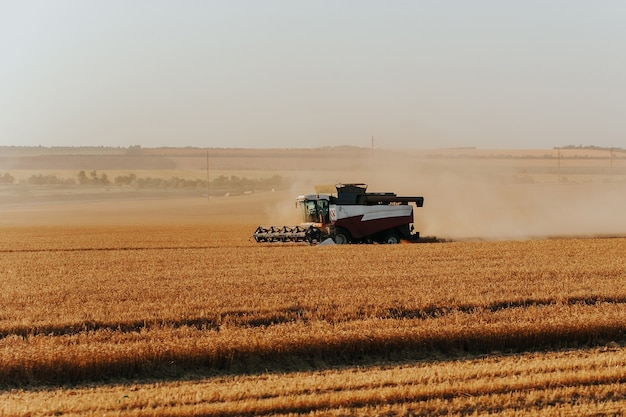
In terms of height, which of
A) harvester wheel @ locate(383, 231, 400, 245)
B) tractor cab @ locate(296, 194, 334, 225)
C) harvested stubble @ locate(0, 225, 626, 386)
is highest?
tractor cab @ locate(296, 194, 334, 225)

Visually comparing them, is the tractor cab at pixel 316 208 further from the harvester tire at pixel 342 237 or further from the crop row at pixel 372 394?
the crop row at pixel 372 394

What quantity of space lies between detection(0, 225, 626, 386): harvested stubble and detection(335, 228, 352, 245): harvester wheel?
5.77m

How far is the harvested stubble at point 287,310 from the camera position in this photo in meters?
10.8

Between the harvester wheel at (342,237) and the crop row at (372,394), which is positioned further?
the harvester wheel at (342,237)

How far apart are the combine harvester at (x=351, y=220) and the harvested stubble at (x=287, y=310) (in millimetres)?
5828

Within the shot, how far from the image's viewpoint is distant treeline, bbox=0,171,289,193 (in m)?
91.8

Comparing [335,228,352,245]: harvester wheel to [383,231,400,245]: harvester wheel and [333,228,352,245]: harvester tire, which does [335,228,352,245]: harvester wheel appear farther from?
[383,231,400,245]: harvester wheel

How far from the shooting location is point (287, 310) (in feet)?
43.9

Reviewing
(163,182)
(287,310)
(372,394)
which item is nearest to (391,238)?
(287,310)

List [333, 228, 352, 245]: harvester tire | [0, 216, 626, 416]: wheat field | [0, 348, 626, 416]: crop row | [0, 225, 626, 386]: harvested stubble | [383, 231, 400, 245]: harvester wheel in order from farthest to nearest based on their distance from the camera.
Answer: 1. [383, 231, 400, 245]: harvester wheel
2. [333, 228, 352, 245]: harvester tire
3. [0, 225, 626, 386]: harvested stubble
4. [0, 216, 626, 416]: wheat field
5. [0, 348, 626, 416]: crop row

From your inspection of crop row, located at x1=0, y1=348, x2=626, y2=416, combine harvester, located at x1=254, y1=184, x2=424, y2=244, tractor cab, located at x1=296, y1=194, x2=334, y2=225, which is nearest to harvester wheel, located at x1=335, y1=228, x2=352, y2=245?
combine harvester, located at x1=254, y1=184, x2=424, y2=244

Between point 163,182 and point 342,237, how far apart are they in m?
67.6

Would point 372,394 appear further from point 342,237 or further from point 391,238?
point 391,238

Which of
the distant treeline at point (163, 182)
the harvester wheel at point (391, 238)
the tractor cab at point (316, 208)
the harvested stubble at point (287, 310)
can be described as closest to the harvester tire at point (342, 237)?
the tractor cab at point (316, 208)
